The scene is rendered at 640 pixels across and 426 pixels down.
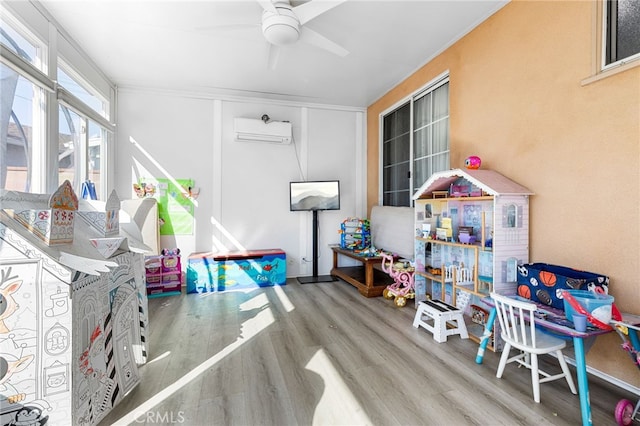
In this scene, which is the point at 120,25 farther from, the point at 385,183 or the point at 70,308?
the point at 385,183

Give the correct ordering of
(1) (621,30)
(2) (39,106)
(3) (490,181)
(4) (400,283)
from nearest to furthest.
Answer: (1) (621,30) < (3) (490,181) < (2) (39,106) < (4) (400,283)

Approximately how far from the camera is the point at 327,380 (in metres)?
1.81

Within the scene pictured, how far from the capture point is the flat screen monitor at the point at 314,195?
13.9 ft

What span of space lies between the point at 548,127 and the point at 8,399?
337 cm

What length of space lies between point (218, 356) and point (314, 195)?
2.64 metres

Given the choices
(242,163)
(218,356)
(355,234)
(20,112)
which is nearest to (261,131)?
(242,163)

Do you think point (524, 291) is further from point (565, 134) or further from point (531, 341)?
point (565, 134)

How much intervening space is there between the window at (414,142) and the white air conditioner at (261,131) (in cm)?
158

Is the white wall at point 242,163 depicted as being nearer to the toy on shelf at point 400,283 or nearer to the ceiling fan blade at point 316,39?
the toy on shelf at point 400,283

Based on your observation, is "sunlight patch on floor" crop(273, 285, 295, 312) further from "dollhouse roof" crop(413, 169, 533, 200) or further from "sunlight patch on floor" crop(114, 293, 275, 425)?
"dollhouse roof" crop(413, 169, 533, 200)

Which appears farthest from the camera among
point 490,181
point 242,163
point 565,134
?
point 242,163

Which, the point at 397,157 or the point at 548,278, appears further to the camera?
the point at 397,157

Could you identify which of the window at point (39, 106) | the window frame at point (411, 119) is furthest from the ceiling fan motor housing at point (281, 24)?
the window frame at point (411, 119)

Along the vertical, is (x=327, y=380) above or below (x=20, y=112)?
below
